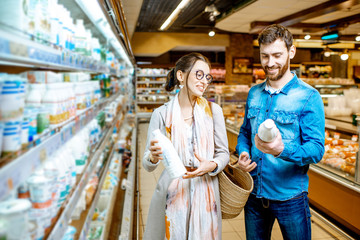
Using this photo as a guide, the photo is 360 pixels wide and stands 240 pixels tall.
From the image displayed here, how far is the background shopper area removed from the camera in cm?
91

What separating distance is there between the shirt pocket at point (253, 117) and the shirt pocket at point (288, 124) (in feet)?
0.48

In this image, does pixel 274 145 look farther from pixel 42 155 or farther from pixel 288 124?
pixel 42 155

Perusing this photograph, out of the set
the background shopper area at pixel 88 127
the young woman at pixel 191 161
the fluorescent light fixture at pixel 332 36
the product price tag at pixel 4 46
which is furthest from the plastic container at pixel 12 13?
the fluorescent light fixture at pixel 332 36

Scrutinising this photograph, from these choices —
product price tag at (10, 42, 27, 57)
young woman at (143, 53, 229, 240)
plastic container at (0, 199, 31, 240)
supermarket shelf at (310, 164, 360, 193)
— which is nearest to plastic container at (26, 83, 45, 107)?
product price tag at (10, 42, 27, 57)

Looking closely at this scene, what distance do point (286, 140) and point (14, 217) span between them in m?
1.31

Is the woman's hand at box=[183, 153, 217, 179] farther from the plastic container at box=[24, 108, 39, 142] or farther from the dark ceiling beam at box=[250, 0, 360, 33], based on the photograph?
the dark ceiling beam at box=[250, 0, 360, 33]

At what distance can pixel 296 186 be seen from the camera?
5.37 feet

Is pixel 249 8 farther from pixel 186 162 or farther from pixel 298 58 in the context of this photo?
pixel 298 58

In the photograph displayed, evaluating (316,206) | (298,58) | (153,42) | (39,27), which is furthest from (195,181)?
(298,58)

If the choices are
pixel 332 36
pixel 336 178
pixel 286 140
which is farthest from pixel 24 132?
pixel 332 36

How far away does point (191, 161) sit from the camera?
167 cm

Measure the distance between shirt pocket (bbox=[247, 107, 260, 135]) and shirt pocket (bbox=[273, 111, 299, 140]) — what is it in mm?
148

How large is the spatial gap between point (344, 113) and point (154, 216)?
405 cm

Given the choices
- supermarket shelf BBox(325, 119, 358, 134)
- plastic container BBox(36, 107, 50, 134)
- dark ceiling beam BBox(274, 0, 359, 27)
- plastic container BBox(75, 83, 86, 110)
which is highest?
dark ceiling beam BBox(274, 0, 359, 27)
